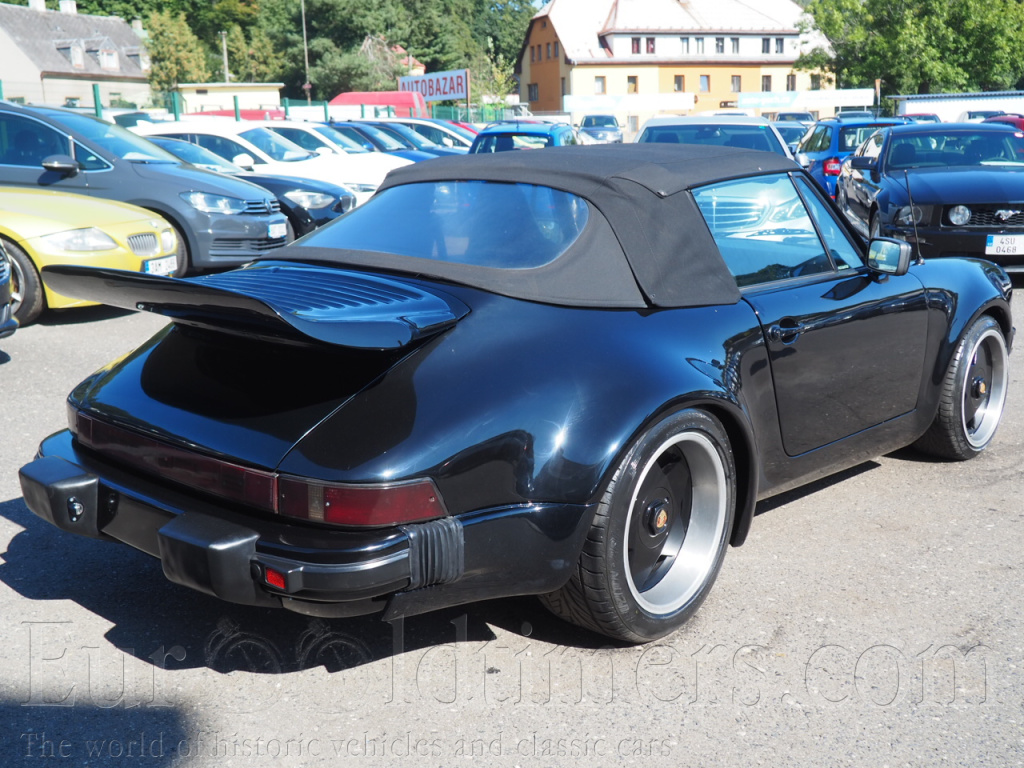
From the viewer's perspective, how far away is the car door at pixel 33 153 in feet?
29.4

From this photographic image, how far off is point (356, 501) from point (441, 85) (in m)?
45.1

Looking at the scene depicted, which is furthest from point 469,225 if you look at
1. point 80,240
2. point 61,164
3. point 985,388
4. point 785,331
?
point 61,164

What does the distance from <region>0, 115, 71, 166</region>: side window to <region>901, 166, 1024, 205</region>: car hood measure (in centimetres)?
787

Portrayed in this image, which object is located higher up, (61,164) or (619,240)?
(61,164)

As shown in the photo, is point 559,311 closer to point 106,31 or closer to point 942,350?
point 942,350

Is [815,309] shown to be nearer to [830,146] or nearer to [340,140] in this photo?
[830,146]

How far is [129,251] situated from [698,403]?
5.93m

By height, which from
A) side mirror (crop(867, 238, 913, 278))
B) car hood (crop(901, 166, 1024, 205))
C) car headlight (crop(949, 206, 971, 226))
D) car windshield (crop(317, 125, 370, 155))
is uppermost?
car windshield (crop(317, 125, 370, 155))

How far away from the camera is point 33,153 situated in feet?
29.9

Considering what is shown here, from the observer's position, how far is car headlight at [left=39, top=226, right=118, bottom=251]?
738 centimetres

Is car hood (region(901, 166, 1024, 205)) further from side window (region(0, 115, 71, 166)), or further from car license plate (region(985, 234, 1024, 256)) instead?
side window (region(0, 115, 71, 166))

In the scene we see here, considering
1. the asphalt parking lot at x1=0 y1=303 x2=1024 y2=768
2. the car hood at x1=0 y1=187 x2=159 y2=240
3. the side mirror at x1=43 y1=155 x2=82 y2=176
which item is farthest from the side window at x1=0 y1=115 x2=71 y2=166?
the asphalt parking lot at x1=0 y1=303 x2=1024 y2=768

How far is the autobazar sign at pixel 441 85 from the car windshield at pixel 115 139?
3115cm

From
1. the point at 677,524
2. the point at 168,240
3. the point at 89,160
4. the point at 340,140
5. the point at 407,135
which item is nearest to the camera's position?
the point at 677,524
